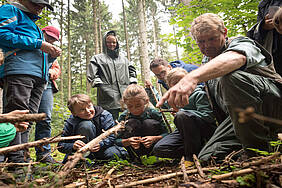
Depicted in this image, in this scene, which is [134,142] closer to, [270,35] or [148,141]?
[148,141]

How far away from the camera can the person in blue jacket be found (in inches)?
90.2

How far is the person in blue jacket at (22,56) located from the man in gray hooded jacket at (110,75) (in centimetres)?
174

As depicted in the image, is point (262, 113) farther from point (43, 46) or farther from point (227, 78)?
point (43, 46)

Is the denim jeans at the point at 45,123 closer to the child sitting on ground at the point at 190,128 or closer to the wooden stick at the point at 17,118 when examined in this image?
the child sitting on ground at the point at 190,128

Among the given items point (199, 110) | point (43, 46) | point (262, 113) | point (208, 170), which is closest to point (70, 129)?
point (43, 46)

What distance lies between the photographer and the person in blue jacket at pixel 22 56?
2.29m

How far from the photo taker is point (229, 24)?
4.25m

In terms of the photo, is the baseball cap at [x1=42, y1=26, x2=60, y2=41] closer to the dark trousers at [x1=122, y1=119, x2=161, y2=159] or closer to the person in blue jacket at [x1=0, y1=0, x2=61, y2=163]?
the person in blue jacket at [x1=0, y1=0, x2=61, y2=163]

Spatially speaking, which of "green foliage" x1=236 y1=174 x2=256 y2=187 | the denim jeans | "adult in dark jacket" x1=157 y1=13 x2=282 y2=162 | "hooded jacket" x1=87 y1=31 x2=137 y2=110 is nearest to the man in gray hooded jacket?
"hooded jacket" x1=87 y1=31 x2=137 y2=110

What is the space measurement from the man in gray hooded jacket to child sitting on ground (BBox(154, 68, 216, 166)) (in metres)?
2.12

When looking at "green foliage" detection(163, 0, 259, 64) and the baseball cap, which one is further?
"green foliage" detection(163, 0, 259, 64)

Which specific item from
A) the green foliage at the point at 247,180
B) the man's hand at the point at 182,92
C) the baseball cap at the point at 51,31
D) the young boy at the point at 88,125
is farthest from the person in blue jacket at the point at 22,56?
the green foliage at the point at 247,180

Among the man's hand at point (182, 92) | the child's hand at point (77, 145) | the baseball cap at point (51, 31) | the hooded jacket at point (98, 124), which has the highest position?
the baseball cap at point (51, 31)

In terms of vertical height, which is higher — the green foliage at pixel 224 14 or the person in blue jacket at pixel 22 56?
the green foliage at pixel 224 14
